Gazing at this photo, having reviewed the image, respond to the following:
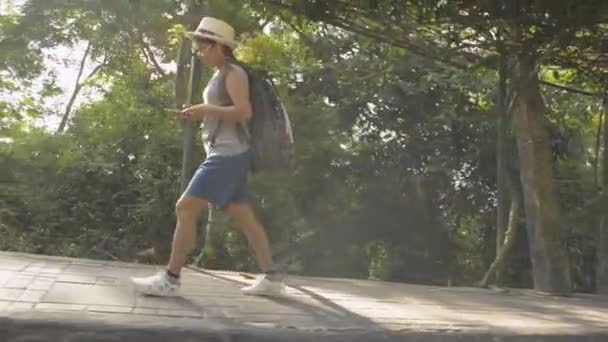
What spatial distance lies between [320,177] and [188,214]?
6569 mm

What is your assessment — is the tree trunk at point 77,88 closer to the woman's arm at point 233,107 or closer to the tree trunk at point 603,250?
the tree trunk at point 603,250

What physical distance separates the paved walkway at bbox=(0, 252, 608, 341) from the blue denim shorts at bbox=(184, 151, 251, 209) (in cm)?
63

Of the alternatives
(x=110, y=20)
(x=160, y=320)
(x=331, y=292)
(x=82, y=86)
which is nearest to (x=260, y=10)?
(x=331, y=292)

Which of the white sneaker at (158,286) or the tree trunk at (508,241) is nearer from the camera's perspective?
the white sneaker at (158,286)

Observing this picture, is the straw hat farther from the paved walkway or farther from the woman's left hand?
the paved walkway

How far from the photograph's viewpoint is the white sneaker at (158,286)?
15.5ft

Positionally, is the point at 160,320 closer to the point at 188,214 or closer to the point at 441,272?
the point at 188,214

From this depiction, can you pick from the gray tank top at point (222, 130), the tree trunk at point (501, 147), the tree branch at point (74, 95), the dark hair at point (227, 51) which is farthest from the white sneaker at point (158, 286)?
the tree branch at point (74, 95)

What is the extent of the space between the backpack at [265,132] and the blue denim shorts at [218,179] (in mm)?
88

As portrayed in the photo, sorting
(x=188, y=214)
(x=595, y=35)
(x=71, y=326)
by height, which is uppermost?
(x=595, y=35)

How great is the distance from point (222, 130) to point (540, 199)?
3.67 m

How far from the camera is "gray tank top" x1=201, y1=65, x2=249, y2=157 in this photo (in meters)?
4.85

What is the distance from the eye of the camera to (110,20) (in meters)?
11.7

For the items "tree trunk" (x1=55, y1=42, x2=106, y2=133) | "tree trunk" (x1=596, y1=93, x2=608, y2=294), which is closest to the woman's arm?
"tree trunk" (x1=596, y1=93, x2=608, y2=294)
